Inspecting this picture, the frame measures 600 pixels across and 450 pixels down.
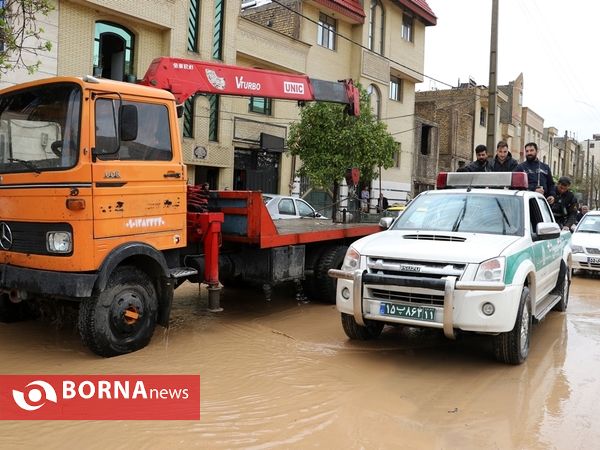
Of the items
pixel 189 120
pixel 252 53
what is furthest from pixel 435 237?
pixel 252 53

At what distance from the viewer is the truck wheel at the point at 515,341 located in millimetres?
5352

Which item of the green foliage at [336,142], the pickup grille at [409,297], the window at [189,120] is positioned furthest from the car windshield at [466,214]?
the window at [189,120]

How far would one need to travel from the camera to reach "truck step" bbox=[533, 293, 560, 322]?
242 inches

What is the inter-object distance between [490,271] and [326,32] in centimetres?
2014

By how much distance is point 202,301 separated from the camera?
8.36m

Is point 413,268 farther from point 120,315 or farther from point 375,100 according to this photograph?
point 375,100

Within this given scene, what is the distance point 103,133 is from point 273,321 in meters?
3.39

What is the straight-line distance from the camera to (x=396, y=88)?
92.6ft

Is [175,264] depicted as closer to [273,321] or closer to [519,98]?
[273,321]

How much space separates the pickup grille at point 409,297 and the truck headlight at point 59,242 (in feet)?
9.71

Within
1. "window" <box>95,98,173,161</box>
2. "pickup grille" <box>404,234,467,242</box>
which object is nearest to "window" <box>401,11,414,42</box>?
"pickup grille" <box>404,234,467,242</box>

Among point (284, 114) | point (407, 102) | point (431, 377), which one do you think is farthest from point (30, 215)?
point (407, 102)

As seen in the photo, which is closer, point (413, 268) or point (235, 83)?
point (413, 268)

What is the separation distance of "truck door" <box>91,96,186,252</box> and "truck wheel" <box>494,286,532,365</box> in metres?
3.56
